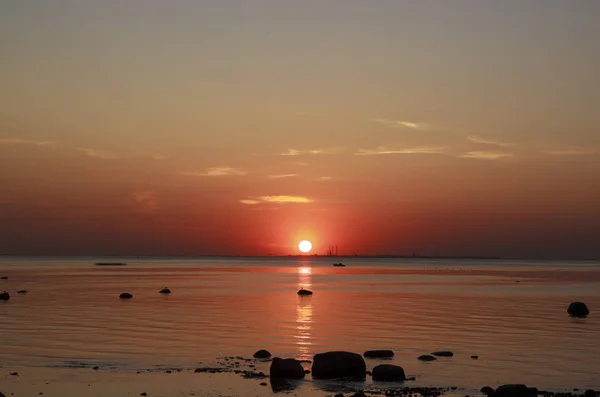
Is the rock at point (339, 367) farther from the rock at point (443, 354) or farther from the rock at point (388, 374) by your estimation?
the rock at point (443, 354)

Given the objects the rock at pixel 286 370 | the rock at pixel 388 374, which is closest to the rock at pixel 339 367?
the rock at pixel 388 374

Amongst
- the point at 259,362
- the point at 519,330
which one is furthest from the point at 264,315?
the point at 259,362

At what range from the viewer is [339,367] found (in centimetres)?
3203

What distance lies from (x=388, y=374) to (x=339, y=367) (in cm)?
237

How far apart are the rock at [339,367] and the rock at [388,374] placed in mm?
734

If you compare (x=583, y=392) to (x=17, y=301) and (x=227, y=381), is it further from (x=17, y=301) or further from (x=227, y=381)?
(x=17, y=301)

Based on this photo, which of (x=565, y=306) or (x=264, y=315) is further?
(x=565, y=306)

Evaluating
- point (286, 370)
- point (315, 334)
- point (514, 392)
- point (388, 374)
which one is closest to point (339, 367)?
point (388, 374)

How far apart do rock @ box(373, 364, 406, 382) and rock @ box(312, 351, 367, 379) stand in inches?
28.9

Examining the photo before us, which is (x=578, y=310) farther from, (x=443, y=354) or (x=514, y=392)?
(x=514, y=392)

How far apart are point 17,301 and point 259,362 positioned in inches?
2059

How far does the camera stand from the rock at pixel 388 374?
31.2 meters

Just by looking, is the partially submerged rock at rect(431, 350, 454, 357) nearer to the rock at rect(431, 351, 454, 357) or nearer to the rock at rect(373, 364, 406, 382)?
the rock at rect(431, 351, 454, 357)

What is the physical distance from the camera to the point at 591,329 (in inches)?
2133
